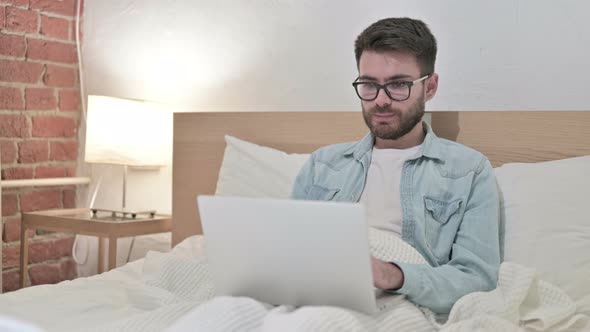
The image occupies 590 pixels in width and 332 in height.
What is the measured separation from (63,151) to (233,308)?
199cm

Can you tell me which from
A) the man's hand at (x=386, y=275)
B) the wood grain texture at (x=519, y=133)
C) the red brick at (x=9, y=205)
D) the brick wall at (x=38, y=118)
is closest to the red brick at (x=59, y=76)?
the brick wall at (x=38, y=118)

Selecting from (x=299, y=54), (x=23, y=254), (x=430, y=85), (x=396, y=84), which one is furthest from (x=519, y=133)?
(x=23, y=254)

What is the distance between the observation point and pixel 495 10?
1.99 meters

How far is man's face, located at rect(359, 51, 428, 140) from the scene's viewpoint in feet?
5.25

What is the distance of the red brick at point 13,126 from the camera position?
2.60 meters

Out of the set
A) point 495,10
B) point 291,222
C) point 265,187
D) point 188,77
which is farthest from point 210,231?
point 188,77

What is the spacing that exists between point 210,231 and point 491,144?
1004 millimetres

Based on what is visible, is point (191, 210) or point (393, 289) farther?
point (191, 210)

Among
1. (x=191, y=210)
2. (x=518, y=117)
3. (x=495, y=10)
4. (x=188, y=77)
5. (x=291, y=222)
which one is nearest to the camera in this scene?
(x=291, y=222)

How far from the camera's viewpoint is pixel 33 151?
2.72 meters

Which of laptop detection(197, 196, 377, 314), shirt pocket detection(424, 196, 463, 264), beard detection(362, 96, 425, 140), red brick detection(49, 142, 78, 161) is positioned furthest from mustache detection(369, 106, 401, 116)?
red brick detection(49, 142, 78, 161)

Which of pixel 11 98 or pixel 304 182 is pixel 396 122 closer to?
pixel 304 182

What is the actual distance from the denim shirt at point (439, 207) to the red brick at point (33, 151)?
1.38 meters

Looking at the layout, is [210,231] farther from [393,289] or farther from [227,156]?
[227,156]
